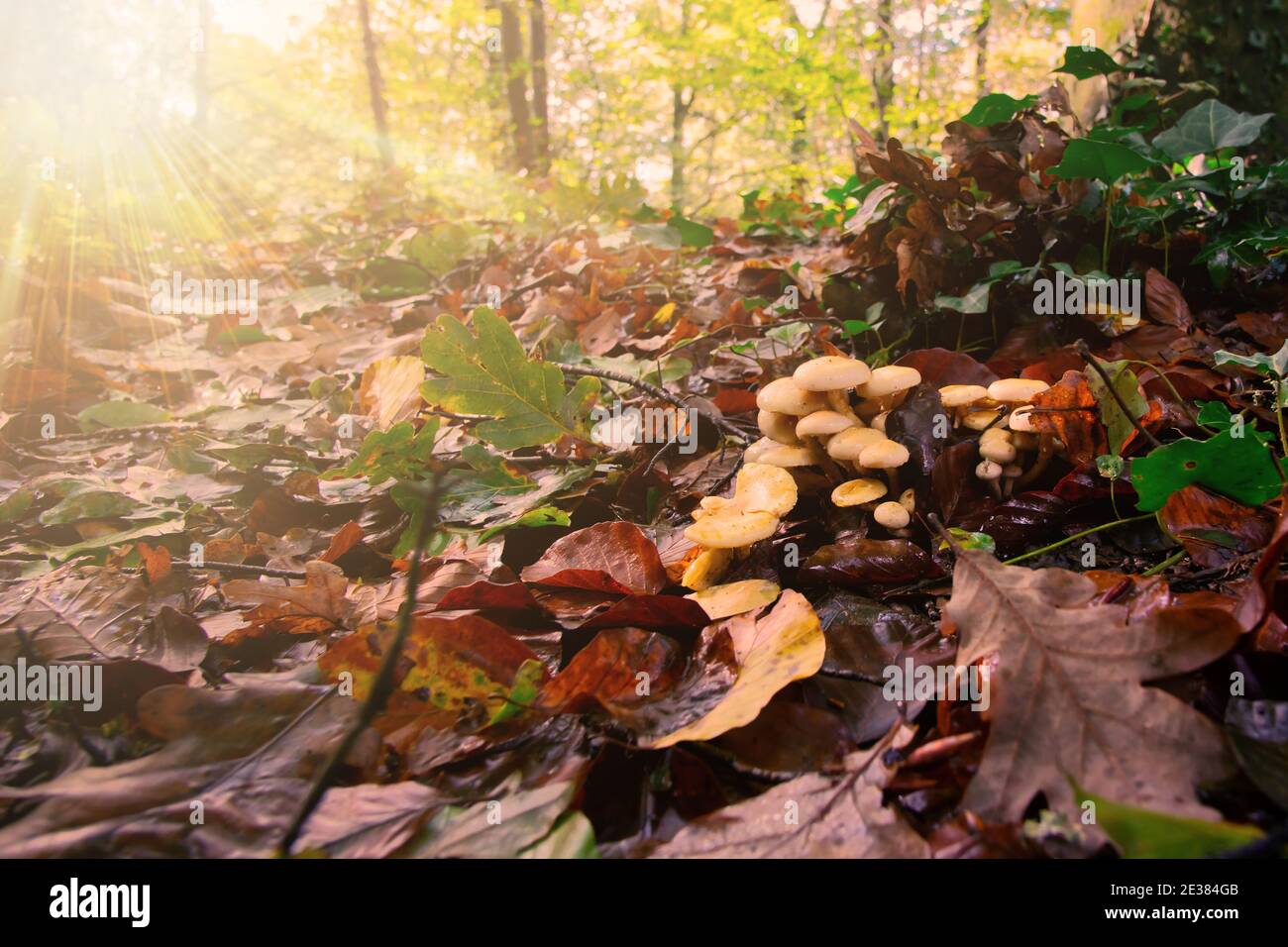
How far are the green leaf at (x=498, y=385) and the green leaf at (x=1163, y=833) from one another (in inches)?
58.3

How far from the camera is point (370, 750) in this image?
3.56ft

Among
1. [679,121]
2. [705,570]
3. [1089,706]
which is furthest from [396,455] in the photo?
[679,121]

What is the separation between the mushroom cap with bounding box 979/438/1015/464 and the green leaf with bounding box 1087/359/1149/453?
199 millimetres

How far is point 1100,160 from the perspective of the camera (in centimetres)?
192

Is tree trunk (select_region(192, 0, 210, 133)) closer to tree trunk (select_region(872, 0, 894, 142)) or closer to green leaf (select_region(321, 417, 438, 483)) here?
tree trunk (select_region(872, 0, 894, 142))

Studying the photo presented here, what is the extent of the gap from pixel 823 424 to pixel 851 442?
71 mm

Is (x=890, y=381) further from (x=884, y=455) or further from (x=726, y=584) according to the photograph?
(x=726, y=584)

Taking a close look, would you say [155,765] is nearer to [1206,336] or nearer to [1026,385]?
[1026,385]

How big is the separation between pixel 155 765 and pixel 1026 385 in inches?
67.4

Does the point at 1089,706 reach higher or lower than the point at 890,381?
lower

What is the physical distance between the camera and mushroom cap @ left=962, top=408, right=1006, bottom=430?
1.57 meters

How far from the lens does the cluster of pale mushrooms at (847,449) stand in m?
1.43

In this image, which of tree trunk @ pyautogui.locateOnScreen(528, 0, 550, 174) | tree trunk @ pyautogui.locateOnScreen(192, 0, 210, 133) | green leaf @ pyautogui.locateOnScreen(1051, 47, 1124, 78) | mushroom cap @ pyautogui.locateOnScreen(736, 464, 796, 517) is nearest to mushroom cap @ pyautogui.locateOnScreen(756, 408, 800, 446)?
mushroom cap @ pyautogui.locateOnScreen(736, 464, 796, 517)
